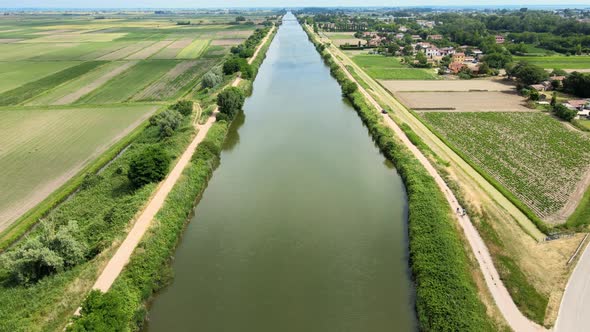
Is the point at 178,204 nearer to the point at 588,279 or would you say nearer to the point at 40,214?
the point at 40,214

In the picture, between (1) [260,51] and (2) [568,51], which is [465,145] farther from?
(2) [568,51]

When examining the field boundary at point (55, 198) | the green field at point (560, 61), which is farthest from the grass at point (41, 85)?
the green field at point (560, 61)

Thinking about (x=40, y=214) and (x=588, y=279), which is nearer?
(x=588, y=279)

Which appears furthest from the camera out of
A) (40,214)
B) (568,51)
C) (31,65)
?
(568,51)

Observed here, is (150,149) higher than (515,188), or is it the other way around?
(150,149)

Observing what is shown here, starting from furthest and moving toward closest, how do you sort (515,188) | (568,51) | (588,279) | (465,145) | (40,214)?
(568,51)
(465,145)
(515,188)
(40,214)
(588,279)

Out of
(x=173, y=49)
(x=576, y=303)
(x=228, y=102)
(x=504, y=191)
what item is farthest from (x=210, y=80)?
(x=576, y=303)

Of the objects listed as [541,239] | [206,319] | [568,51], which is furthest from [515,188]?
[568,51]
